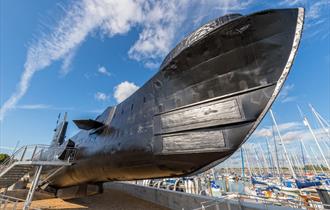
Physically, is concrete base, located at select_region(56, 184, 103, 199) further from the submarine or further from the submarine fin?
the submarine

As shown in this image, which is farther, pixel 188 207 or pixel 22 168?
pixel 22 168

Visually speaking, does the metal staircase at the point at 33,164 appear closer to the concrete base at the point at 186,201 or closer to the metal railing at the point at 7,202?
the metal railing at the point at 7,202

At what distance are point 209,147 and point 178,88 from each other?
5.78ft

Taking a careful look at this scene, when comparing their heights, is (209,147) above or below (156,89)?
below

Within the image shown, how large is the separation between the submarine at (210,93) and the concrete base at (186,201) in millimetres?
2614

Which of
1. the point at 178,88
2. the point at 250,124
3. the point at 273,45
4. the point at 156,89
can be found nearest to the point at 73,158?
the point at 156,89

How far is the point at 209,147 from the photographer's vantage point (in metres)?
4.03

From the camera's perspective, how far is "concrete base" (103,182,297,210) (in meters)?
6.58

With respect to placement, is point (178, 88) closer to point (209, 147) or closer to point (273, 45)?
point (209, 147)

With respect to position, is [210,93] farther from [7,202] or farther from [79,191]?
[7,202]

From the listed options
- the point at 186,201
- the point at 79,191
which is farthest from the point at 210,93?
the point at 79,191

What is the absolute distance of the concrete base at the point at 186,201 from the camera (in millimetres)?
6580

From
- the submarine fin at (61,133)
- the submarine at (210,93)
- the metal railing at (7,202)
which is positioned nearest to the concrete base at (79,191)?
the metal railing at (7,202)

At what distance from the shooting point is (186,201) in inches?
381
